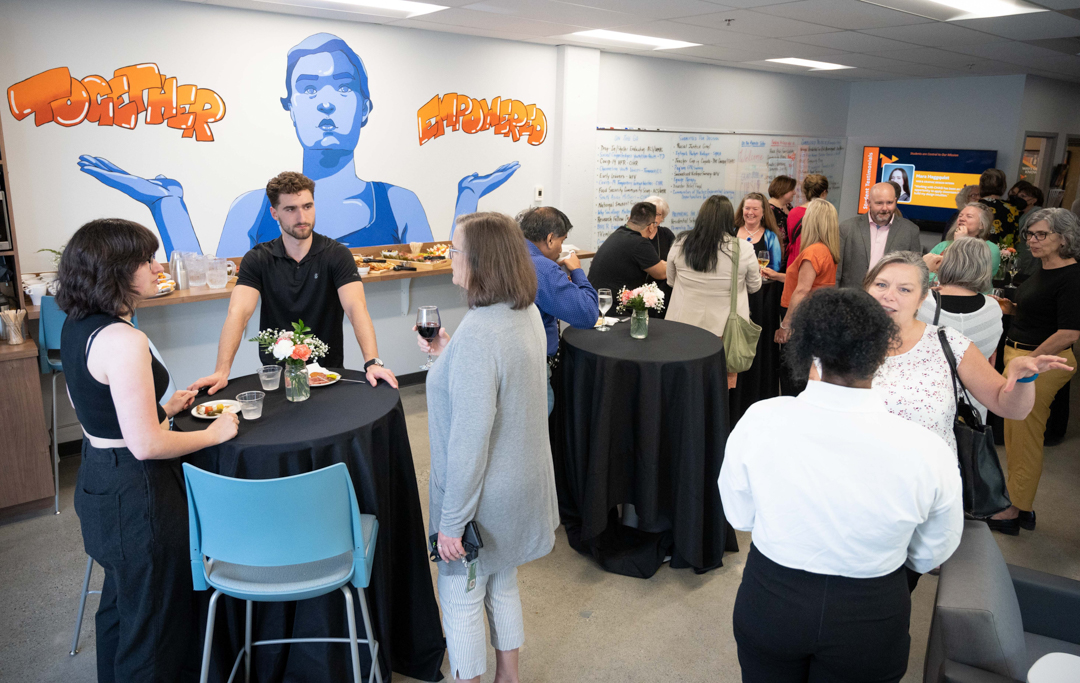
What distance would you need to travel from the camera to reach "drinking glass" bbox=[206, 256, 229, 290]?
423 cm

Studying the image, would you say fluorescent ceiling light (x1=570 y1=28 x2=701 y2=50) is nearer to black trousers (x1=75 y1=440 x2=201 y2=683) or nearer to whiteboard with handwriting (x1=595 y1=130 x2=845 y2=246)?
whiteboard with handwriting (x1=595 y1=130 x2=845 y2=246)

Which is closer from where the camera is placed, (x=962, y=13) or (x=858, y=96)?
(x=962, y=13)

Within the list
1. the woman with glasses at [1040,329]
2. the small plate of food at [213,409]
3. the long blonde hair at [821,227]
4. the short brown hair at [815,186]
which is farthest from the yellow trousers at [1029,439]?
the small plate of food at [213,409]

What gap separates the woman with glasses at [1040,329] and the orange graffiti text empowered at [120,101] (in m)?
4.59

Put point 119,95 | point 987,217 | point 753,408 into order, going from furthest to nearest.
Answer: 1. point 987,217
2. point 119,95
3. point 753,408

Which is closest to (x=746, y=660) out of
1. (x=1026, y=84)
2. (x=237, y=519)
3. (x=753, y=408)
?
(x=753, y=408)

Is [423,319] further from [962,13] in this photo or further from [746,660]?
[962,13]

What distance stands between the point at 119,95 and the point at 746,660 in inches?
170

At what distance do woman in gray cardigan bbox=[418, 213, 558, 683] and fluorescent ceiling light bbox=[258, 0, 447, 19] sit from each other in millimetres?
3021

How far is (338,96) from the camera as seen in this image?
485 cm

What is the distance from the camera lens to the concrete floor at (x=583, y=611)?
2533mm

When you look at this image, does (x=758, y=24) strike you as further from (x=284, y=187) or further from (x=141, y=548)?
(x=141, y=548)

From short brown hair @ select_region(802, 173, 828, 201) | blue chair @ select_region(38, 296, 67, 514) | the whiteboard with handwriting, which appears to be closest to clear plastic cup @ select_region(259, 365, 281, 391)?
blue chair @ select_region(38, 296, 67, 514)

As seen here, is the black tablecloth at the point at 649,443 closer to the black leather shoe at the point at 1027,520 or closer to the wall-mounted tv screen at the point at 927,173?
the black leather shoe at the point at 1027,520
